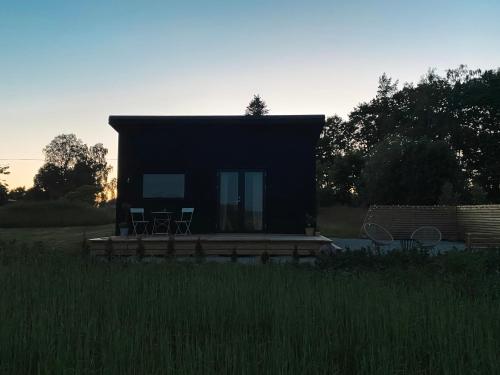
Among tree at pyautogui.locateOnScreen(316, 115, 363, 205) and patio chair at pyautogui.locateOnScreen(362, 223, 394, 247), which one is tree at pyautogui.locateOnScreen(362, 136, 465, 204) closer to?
tree at pyautogui.locateOnScreen(316, 115, 363, 205)

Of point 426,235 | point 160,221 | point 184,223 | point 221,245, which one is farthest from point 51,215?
point 426,235

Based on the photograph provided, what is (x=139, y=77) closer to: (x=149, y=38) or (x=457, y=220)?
(x=149, y=38)

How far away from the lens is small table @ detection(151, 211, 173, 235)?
432 inches

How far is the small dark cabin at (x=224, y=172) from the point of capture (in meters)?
11.0

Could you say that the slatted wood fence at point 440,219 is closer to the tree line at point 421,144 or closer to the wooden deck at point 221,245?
the tree line at point 421,144

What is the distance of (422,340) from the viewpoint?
297 centimetres

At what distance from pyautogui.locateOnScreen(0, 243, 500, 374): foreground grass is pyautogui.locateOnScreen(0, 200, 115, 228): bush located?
2035cm

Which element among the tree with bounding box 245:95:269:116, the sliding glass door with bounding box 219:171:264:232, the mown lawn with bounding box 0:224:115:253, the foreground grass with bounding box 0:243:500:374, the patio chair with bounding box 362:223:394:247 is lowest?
the mown lawn with bounding box 0:224:115:253

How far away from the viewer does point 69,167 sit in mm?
59312

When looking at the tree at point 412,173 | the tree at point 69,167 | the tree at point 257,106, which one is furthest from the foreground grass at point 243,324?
the tree at point 69,167

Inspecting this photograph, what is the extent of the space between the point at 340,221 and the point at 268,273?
18.9 meters

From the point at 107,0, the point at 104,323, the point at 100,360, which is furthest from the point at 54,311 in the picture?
the point at 107,0

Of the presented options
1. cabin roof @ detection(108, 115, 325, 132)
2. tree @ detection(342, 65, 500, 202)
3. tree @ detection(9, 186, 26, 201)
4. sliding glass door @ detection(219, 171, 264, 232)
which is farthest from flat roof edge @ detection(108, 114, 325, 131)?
tree @ detection(9, 186, 26, 201)

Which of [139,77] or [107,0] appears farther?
[139,77]
